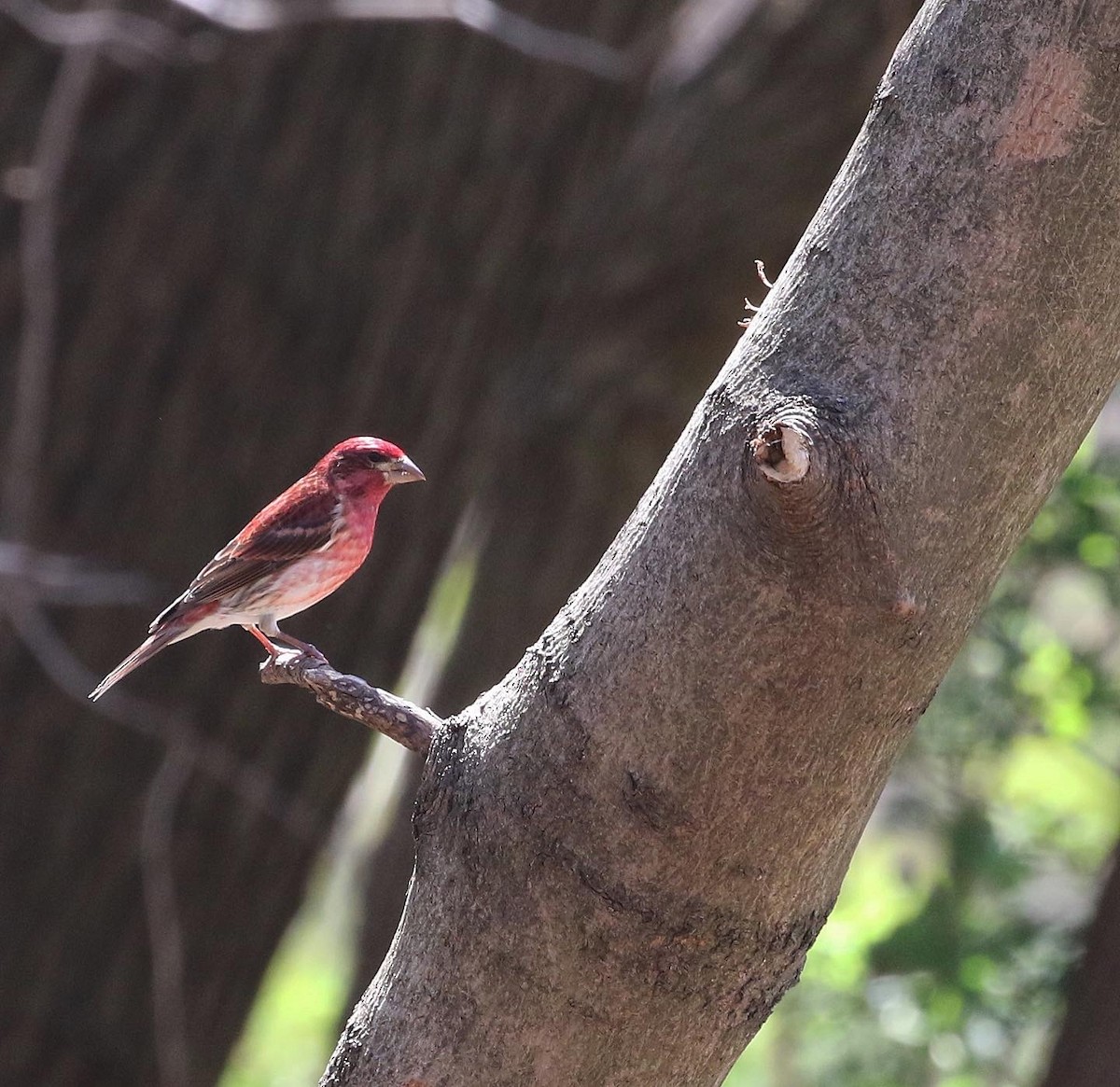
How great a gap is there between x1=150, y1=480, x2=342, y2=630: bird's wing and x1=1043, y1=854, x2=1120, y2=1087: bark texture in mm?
2544

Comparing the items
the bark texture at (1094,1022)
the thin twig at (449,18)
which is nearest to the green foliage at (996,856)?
the bark texture at (1094,1022)

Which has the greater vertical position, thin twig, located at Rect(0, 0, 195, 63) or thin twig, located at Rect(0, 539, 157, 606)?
thin twig, located at Rect(0, 0, 195, 63)

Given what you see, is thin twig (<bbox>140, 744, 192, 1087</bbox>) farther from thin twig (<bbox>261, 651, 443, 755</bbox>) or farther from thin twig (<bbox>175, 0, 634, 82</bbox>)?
thin twig (<bbox>261, 651, 443, 755</bbox>)

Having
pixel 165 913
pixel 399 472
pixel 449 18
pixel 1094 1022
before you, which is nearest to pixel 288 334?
pixel 449 18

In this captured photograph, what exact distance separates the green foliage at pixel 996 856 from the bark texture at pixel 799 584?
3300 mm

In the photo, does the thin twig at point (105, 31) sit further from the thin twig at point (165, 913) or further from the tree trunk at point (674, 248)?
the thin twig at point (165, 913)

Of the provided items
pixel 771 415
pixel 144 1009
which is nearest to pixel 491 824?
pixel 771 415

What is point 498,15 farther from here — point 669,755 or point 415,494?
point 669,755

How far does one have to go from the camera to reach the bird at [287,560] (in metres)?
4.09

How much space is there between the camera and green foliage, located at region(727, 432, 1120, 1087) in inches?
200

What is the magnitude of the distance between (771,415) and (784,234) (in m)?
3.82

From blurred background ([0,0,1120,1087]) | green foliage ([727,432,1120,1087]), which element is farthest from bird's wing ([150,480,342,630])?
green foliage ([727,432,1120,1087])

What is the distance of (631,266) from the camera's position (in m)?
5.36

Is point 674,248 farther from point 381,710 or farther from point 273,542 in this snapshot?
point 381,710
